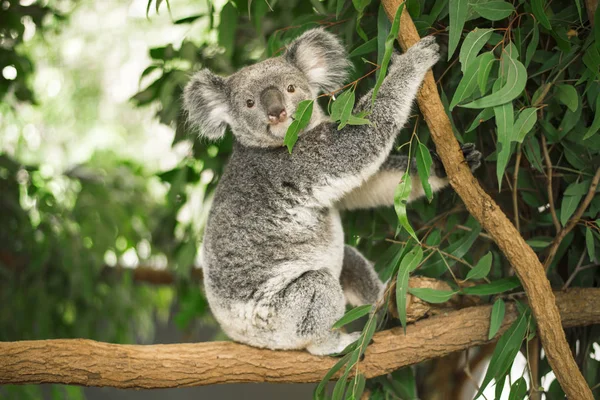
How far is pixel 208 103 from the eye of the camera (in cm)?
289

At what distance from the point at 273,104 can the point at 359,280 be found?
967 mm

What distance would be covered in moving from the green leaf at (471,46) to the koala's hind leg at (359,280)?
1.34m

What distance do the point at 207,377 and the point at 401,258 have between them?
0.85 m

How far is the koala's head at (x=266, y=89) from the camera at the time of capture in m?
2.70

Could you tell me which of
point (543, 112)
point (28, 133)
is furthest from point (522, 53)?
point (28, 133)

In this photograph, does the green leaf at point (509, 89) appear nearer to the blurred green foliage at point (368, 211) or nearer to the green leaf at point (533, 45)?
the blurred green foliage at point (368, 211)

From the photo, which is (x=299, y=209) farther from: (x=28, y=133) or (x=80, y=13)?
(x=80, y=13)

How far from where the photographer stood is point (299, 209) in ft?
8.95

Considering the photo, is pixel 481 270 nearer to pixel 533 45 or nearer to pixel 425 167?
pixel 425 167

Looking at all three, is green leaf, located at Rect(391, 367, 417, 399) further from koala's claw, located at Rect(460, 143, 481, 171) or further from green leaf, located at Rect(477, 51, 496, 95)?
green leaf, located at Rect(477, 51, 496, 95)

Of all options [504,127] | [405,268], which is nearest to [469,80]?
[504,127]

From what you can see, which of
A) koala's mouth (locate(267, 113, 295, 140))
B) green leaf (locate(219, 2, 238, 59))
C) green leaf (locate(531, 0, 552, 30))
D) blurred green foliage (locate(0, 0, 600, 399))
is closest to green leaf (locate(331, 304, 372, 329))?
blurred green foliage (locate(0, 0, 600, 399))

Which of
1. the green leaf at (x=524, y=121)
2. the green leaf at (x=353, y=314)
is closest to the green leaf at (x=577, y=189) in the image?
the green leaf at (x=524, y=121)

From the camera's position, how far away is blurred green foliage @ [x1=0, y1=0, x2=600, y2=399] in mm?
2104
